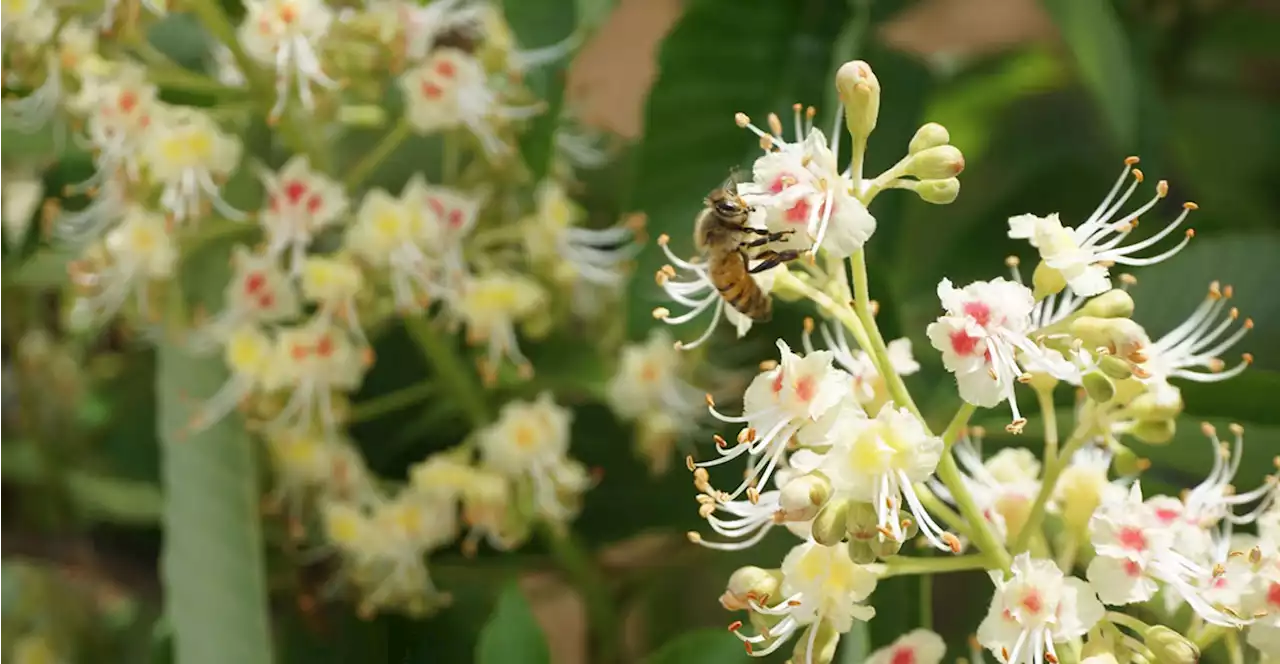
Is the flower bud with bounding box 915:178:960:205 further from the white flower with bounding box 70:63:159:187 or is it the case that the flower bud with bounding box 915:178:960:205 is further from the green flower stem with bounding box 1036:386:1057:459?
the white flower with bounding box 70:63:159:187

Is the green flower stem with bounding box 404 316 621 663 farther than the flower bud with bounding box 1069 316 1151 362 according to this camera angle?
Yes

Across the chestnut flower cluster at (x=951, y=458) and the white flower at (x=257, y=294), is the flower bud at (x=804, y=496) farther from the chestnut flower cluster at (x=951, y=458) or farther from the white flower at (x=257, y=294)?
the white flower at (x=257, y=294)

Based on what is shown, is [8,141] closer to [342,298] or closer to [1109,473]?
[342,298]

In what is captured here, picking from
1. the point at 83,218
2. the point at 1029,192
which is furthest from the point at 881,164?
the point at 83,218

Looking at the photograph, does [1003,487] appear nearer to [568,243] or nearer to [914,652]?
[914,652]

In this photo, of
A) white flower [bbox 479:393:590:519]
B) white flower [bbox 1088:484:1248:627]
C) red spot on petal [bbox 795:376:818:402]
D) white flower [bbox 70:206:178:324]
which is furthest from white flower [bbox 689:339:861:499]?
white flower [bbox 70:206:178:324]

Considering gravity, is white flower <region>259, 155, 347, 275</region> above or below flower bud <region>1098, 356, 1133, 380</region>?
above
